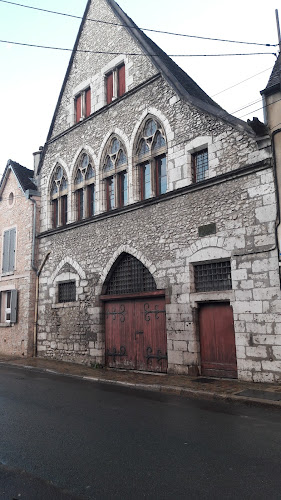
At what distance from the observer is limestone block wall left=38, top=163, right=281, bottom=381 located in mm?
8758

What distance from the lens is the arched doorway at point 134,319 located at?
1108 cm

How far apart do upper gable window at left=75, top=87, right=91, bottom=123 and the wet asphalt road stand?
10970 mm

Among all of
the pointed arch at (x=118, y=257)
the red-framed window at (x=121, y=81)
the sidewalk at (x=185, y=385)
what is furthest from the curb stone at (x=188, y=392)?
the red-framed window at (x=121, y=81)

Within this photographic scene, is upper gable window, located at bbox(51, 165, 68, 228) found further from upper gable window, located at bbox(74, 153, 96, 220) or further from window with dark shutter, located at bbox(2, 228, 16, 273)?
window with dark shutter, located at bbox(2, 228, 16, 273)

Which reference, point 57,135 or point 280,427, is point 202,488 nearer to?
point 280,427

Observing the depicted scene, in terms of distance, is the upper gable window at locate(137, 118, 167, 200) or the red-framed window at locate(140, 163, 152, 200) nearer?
the upper gable window at locate(137, 118, 167, 200)

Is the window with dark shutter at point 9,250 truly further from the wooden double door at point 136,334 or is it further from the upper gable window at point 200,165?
the upper gable window at point 200,165

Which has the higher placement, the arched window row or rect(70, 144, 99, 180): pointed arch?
rect(70, 144, 99, 180): pointed arch

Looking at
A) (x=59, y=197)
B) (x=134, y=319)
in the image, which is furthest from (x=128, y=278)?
(x=59, y=197)

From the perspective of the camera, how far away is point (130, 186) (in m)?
12.3

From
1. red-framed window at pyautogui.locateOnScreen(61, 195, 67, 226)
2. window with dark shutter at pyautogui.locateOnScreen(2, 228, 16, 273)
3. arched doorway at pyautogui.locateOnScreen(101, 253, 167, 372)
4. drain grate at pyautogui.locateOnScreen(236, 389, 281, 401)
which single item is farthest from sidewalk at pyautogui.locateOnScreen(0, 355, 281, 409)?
window with dark shutter at pyautogui.locateOnScreen(2, 228, 16, 273)

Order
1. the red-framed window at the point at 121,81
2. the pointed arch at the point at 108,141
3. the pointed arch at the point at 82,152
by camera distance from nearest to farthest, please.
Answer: the pointed arch at the point at 108,141
the red-framed window at the point at 121,81
the pointed arch at the point at 82,152

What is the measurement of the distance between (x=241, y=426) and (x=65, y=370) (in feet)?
23.5

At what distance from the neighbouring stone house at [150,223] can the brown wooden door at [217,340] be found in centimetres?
3
